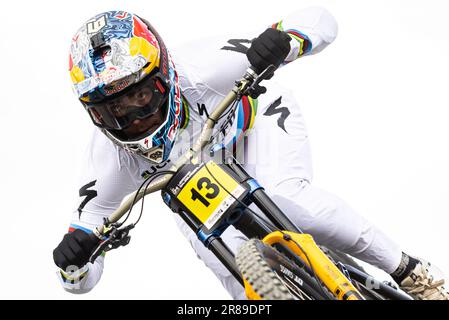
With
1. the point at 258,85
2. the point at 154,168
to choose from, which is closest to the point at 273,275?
the point at 258,85

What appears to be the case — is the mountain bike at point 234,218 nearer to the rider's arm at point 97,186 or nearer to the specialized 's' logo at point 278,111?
the rider's arm at point 97,186

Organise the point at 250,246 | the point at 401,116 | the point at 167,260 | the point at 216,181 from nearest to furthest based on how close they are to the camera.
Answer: the point at 250,246
the point at 216,181
the point at 167,260
the point at 401,116

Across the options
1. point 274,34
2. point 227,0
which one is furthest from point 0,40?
point 274,34

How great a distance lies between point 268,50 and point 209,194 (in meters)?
0.82

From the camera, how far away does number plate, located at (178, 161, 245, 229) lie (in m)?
4.73

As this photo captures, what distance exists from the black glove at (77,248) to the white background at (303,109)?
72.2 inches

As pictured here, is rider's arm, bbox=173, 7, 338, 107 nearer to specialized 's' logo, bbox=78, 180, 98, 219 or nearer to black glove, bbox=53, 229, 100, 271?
specialized 's' logo, bbox=78, 180, 98, 219

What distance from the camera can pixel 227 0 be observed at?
348 inches

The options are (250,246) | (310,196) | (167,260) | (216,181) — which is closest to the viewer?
(250,246)

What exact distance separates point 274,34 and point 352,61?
3479 mm

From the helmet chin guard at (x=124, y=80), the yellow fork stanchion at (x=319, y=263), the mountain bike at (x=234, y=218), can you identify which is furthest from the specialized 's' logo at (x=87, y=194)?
the yellow fork stanchion at (x=319, y=263)

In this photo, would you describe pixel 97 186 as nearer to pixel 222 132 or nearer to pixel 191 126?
pixel 191 126

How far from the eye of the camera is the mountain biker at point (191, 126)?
5.01 m

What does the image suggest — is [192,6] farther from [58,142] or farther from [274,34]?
[274,34]
